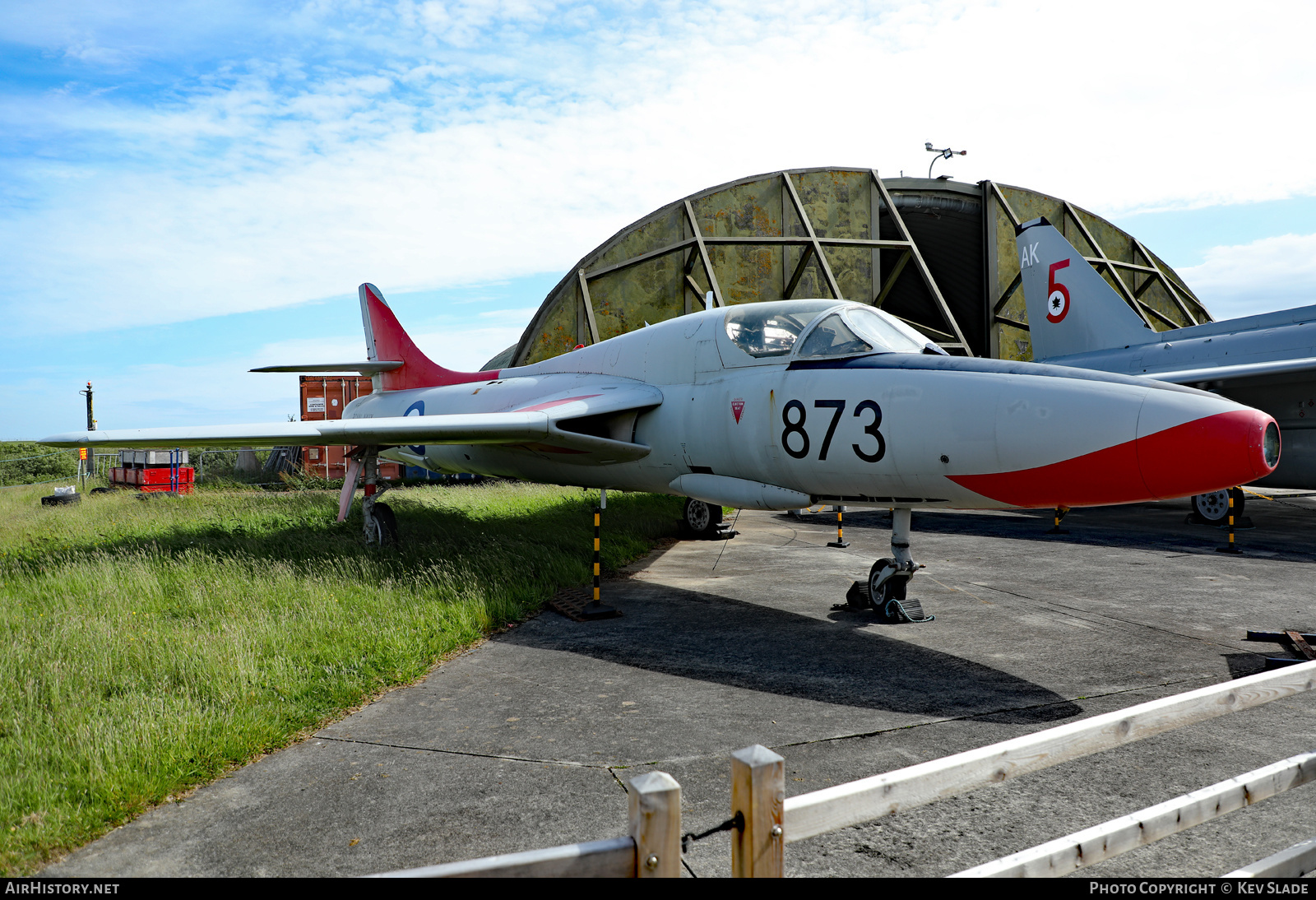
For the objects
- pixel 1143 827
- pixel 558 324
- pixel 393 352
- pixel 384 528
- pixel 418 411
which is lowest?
pixel 384 528

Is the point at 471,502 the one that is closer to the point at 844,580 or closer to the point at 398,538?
the point at 398,538

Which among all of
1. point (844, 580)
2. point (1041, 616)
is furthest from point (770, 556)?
point (1041, 616)

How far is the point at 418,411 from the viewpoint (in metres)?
13.0

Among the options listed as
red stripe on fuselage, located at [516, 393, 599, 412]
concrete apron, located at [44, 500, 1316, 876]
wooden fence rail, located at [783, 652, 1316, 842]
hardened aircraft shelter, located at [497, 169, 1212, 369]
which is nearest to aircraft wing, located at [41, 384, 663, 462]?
red stripe on fuselage, located at [516, 393, 599, 412]

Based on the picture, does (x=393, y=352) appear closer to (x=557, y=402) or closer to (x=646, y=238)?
(x=557, y=402)

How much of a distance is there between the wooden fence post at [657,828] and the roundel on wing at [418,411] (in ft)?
38.5

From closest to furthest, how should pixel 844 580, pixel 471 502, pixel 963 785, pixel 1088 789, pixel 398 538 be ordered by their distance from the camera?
pixel 963 785 → pixel 1088 789 → pixel 844 580 → pixel 398 538 → pixel 471 502

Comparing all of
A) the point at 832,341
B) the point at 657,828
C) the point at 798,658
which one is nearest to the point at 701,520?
the point at 832,341

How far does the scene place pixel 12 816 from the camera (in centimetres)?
340

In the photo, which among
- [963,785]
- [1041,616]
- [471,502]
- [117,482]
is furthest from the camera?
[117,482]

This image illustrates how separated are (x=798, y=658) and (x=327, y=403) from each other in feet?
75.0

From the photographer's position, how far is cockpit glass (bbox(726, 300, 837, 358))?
7.28 metres

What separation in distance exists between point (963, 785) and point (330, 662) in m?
4.76

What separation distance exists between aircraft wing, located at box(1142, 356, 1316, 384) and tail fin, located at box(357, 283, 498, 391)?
12249mm
